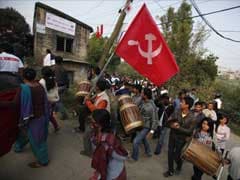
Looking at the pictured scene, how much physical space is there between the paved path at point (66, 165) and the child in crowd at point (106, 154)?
5.27ft

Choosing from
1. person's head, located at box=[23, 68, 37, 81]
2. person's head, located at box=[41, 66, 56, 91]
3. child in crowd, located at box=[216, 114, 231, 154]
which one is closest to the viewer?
person's head, located at box=[23, 68, 37, 81]

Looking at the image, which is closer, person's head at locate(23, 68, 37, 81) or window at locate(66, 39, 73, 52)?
person's head at locate(23, 68, 37, 81)

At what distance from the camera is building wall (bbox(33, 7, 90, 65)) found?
46.7 ft

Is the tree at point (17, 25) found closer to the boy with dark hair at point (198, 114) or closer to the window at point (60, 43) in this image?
the window at point (60, 43)

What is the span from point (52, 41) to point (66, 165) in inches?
493

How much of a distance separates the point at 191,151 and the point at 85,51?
15.8m

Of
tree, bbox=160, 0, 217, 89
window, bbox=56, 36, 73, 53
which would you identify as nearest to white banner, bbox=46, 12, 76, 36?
window, bbox=56, 36, 73, 53

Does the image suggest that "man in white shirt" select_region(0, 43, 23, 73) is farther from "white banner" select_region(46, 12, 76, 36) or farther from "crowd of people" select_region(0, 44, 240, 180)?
"white banner" select_region(46, 12, 76, 36)

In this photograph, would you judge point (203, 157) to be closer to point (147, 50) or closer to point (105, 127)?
point (105, 127)

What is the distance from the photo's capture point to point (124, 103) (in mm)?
4508

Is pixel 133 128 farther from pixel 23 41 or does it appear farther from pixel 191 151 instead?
pixel 23 41

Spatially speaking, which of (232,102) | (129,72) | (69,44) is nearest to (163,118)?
(232,102)

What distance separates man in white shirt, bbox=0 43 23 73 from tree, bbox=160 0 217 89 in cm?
1446

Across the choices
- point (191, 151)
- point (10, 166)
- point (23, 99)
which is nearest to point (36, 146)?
point (10, 166)
